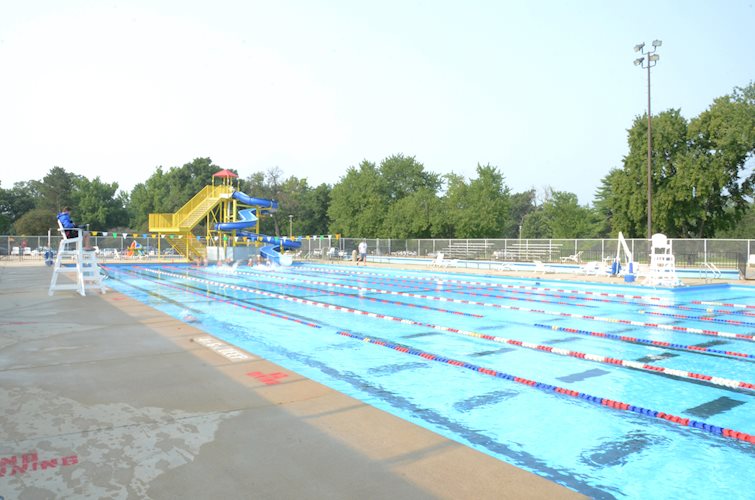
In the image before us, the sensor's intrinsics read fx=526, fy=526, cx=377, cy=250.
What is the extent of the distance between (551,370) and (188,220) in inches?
1172

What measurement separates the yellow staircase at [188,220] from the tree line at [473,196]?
68.5 feet

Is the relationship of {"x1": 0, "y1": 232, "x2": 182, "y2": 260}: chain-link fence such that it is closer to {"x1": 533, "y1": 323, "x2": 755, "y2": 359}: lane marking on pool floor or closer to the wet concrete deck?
{"x1": 533, "y1": 323, "x2": 755, "y2": 359}: lane marking on pool floor

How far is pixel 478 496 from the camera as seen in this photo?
2697 mm

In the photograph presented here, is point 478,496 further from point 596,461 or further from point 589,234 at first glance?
point 589,234

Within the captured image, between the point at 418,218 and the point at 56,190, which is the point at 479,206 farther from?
the point at 56,190

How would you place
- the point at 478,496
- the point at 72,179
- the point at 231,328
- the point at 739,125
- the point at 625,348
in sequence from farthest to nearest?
1. the point at 72,179
2. the point at 739,125
3. the point at 231,328
4. the point at 625,348
5. the point at 478,496

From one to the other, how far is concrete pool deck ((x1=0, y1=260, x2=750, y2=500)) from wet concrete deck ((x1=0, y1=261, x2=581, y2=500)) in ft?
0.03

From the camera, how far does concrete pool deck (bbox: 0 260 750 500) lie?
2785 mm

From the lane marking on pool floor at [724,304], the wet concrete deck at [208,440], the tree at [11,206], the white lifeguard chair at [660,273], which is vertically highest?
the tree at [11,206]

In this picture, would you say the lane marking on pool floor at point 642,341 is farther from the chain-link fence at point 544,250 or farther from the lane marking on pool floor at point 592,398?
the chain-link fence at point 544,250

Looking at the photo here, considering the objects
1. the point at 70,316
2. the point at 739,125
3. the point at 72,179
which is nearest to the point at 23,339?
the point at 70,316

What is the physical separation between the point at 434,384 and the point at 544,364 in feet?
5.75

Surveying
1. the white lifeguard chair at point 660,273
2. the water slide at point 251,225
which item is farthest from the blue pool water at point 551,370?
the water slide at point 251,225

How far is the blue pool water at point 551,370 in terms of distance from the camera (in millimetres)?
3662
